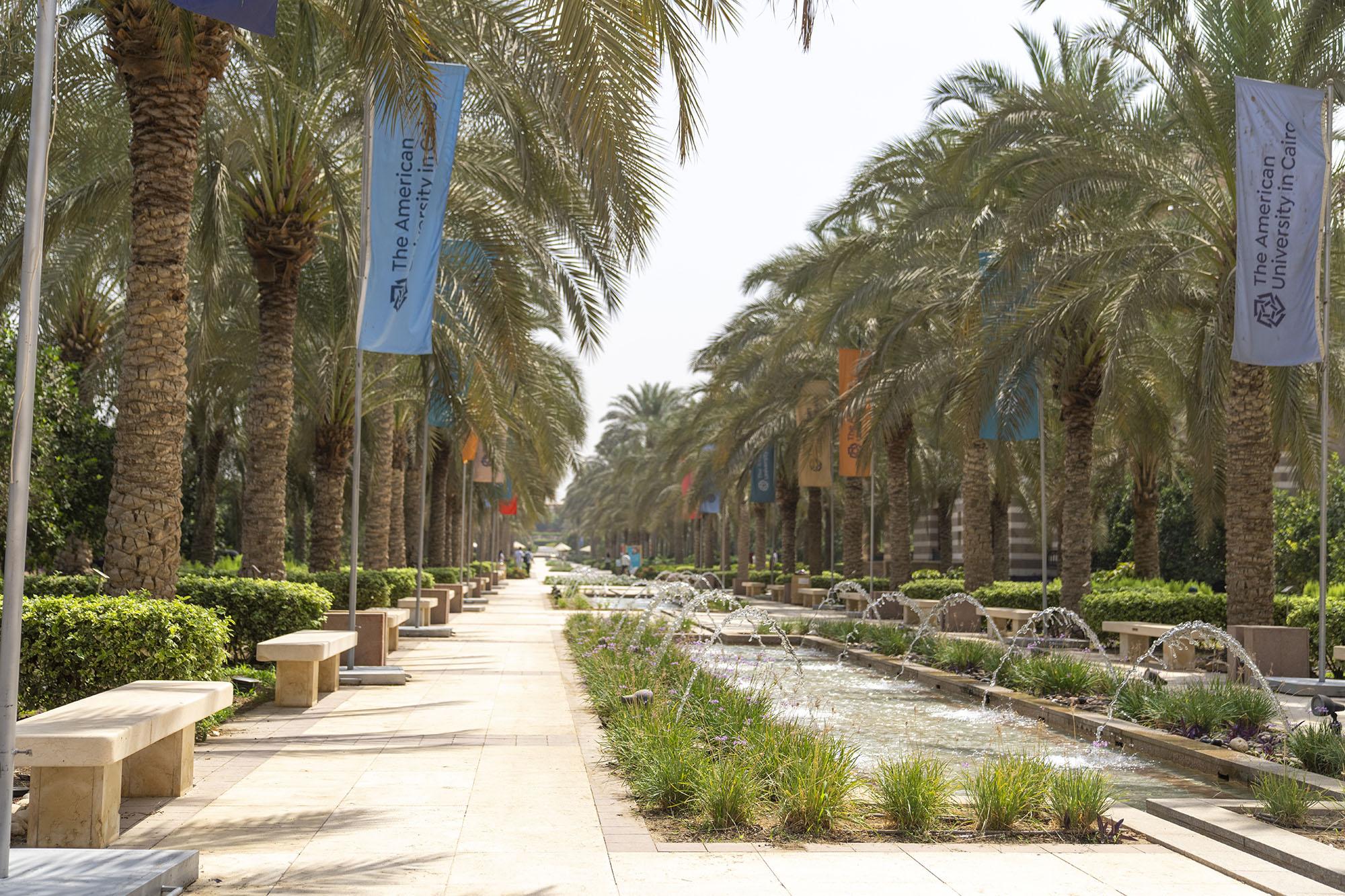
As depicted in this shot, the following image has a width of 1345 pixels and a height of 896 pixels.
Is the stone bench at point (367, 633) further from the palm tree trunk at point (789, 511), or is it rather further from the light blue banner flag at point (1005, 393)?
the palm tree trunk at point (789, 511)

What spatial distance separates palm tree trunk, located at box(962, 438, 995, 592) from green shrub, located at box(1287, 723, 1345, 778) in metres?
17.2

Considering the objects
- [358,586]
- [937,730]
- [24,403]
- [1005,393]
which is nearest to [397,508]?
[358,586]

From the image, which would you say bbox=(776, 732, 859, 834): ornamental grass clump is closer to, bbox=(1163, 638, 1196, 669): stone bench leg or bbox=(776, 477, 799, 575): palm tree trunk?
bbox=(1163, 638, 1196, 669): stone bench leg

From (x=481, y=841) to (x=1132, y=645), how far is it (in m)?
15.2

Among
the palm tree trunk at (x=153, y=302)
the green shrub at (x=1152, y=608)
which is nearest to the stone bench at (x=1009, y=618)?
the green shrub at (x=1152, y=608)

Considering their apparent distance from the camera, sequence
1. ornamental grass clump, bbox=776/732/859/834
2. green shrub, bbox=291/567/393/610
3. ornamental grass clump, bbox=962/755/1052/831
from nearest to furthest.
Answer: ornamental grass clump, bbox=776/732/859/834 < ornamental grass clump, bbox=962/755/1052/831 < green shrub, bbox=291/567/393/610

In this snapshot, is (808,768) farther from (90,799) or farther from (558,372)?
(558,372)

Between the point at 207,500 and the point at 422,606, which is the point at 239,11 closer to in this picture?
the point at 422,606

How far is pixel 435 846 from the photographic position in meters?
6.51

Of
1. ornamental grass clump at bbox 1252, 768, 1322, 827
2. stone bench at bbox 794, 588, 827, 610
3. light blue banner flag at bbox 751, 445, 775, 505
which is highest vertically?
light blue banner flag at bbox 751, 445, 775, 505

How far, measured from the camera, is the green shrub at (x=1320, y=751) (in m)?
8.52

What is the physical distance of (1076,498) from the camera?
75.3 ft

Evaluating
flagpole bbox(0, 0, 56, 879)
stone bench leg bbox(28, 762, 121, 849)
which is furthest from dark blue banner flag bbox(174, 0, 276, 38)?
stone bench leg bbox(28, 762, 121, 849)

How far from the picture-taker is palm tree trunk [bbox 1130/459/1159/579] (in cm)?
2872
